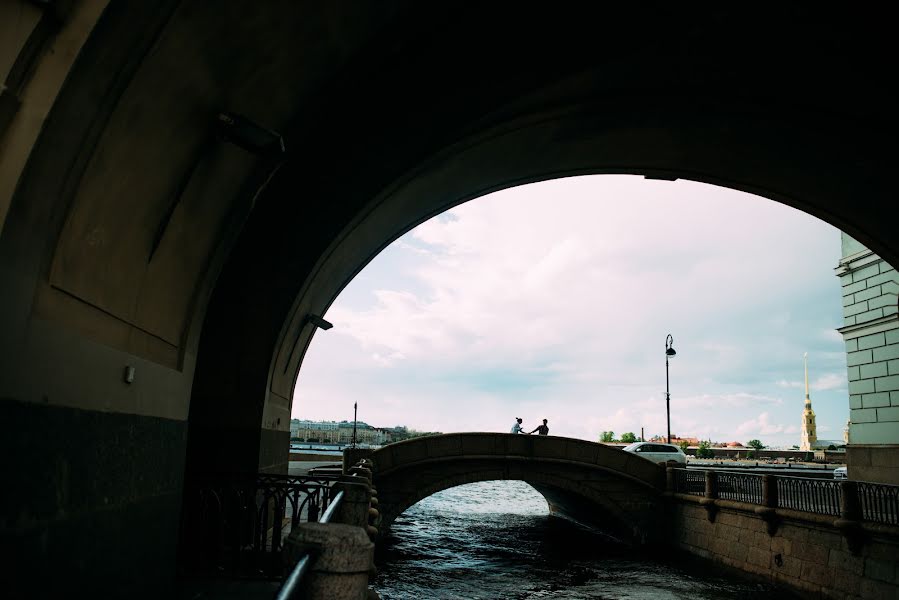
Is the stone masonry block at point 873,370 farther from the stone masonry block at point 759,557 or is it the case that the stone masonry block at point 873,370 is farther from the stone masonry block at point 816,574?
the stone masonry block at point 816,574

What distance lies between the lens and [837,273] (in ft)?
62.1

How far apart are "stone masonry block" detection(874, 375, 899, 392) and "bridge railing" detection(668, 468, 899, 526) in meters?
3.80

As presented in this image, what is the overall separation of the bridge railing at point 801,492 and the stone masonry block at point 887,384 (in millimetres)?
3795

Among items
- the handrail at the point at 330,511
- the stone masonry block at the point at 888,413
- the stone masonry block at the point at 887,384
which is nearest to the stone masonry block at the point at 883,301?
the stone masonry block at the point at 887,384

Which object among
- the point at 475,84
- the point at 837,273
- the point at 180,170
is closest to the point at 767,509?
the point at 837,273

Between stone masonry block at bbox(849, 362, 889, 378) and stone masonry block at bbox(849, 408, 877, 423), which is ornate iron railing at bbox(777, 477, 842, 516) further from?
stone masonry block at bbox(849, 362, 889, 378)

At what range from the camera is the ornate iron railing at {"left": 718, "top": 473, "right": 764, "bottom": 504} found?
15.7 meters

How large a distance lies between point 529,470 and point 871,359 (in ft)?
31.6

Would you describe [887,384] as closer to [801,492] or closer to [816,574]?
[801,492]

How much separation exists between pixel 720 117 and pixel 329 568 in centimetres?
1093

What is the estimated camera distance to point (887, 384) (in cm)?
1620

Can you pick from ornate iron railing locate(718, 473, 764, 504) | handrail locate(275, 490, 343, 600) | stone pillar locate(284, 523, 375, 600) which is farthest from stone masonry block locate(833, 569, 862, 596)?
handrail locate(275, 490, 343, 600)

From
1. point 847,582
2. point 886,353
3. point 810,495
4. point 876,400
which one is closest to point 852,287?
point 886,353

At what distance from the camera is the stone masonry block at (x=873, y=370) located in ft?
54.0
